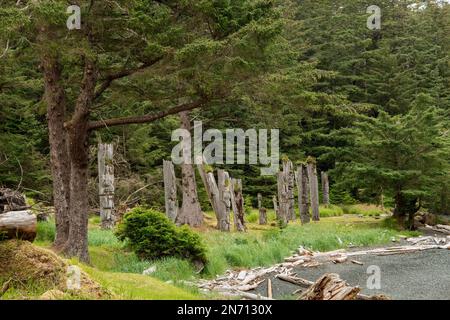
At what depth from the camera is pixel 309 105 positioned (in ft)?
43.8

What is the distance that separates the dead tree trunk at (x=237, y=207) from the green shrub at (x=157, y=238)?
7376mm

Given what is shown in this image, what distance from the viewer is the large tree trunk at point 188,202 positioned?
788 inches

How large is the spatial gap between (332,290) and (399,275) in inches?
194

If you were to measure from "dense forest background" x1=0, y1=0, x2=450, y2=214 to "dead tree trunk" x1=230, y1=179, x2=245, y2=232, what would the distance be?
114 inches

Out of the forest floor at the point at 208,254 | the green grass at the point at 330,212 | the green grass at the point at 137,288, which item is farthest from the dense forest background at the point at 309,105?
the green grass at the point at 137,288

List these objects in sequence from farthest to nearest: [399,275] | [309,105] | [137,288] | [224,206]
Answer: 1. [224,206]
2. [309,105]
3. [399,275]
4. [137,288]

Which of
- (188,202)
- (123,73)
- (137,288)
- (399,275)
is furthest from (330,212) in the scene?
(137,288)

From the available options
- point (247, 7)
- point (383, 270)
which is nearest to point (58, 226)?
point (247, 7)

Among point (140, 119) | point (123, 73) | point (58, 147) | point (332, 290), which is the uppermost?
point (123, 73)

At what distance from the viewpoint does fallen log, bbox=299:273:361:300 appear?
716 centimetres

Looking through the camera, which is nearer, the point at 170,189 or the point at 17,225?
the point at 17,225

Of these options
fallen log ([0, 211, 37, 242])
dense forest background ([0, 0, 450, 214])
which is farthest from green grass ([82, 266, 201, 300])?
dense forest background ([0, 0, 450, 214])

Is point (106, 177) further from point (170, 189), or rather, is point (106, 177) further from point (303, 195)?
point (303, 195)
